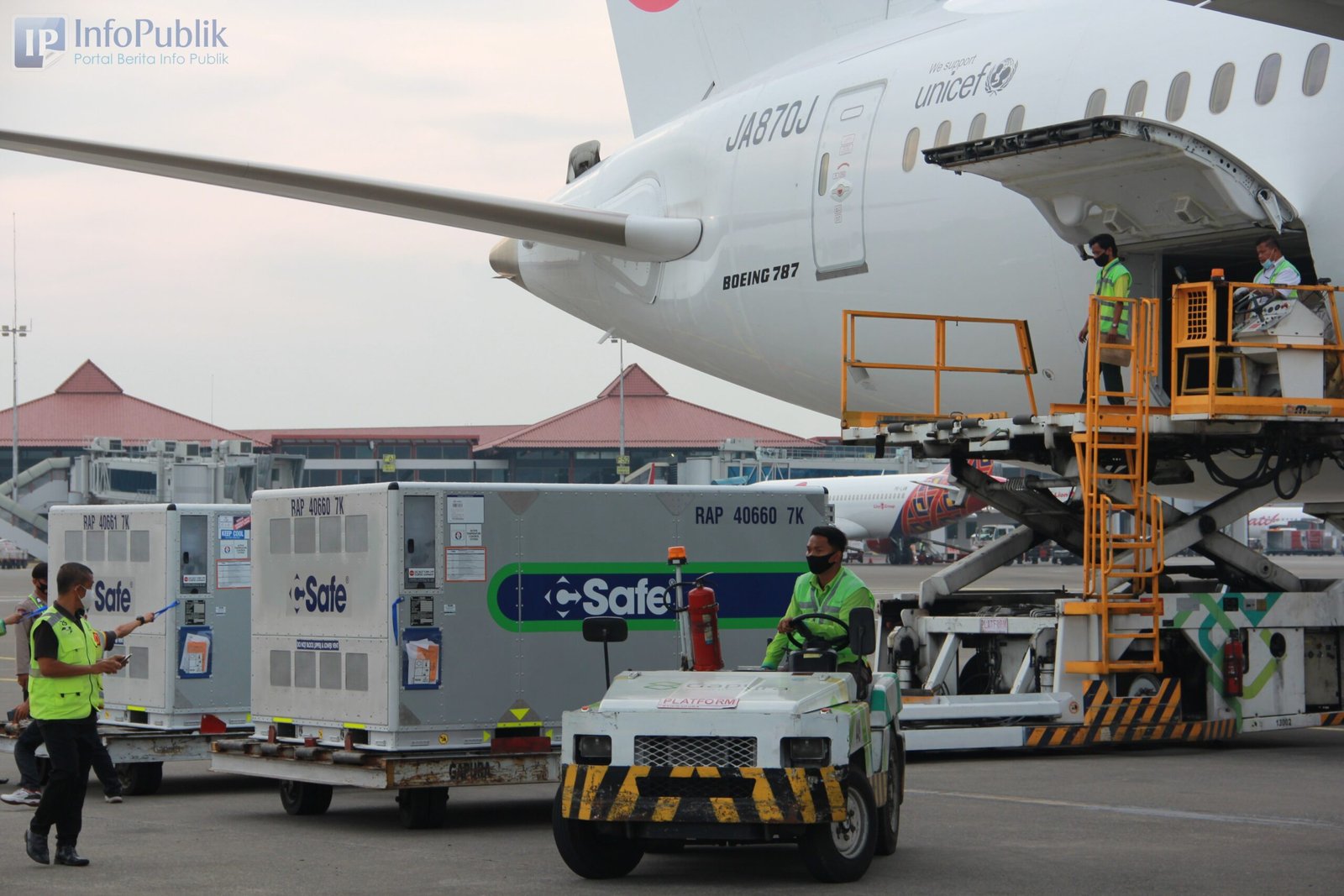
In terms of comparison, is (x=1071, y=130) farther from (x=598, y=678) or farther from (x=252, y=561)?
(x=252, y=561)

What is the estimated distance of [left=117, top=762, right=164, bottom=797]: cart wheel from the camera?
1337 centimetres

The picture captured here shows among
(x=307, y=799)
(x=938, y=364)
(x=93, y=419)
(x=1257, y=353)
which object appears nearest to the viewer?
(x=307, y=799)

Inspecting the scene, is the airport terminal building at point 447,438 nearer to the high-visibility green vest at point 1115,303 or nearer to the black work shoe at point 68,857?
the high-visibility green vest at point 1115,303

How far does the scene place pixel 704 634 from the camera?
948cm

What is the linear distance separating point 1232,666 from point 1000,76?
18.1 ft

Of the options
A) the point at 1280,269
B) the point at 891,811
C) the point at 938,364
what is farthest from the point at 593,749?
the point at 1280,269

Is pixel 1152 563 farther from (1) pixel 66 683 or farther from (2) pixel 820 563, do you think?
(1) pixel 66 683

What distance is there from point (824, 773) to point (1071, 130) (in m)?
6.28

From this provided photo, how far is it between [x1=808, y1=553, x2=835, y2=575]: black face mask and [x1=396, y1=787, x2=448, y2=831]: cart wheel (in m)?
3.19

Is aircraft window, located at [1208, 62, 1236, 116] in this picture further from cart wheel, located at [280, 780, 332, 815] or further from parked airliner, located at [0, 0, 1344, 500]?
cart wheel, located at [280, 780, 332, 815]

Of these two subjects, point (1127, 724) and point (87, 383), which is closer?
point (1127, 724)

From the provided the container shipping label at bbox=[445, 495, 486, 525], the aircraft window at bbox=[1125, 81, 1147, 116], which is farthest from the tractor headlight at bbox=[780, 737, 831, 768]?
the aircraft window at bbox=[1125, 81, 1147, 116]

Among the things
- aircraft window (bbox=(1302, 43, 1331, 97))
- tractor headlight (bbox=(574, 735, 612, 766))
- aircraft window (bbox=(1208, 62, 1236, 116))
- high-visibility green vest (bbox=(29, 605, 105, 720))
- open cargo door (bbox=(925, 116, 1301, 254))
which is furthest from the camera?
aircraft window (bbox=(1208, 62, 1236, 116))

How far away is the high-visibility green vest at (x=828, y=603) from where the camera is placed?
9.16 metres
